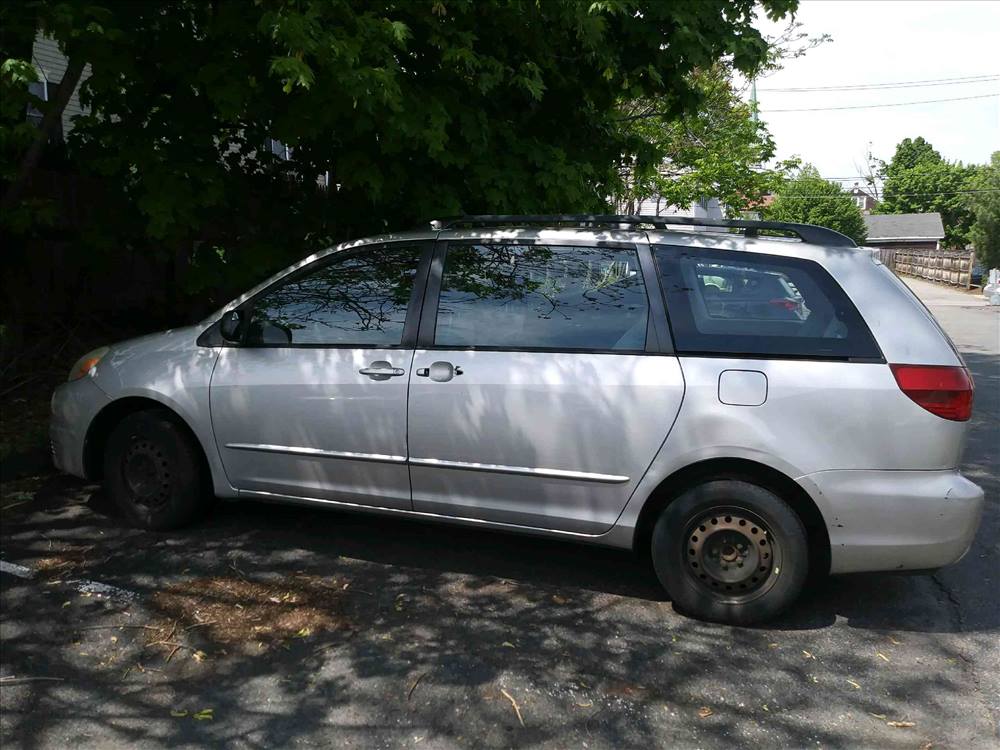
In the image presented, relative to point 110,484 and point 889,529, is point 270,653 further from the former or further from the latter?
point 889,529

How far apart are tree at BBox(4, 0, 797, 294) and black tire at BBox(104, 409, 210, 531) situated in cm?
138

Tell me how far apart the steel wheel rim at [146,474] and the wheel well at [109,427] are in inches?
7.4

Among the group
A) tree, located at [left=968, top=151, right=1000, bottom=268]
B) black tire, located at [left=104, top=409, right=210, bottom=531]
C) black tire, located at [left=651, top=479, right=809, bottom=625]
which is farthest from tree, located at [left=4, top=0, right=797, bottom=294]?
tree, located at [left=968, top=151, right=1000, bottom=268]

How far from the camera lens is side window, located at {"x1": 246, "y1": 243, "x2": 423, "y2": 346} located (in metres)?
4.64

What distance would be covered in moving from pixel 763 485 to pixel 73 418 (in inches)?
149

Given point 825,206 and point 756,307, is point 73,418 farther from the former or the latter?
point 825,206

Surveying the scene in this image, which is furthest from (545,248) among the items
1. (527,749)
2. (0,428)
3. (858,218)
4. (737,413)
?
(858,218)

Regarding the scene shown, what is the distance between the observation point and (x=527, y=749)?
10.2ft

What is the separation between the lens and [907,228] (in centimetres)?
8531

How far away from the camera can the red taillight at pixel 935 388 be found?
3.80 meters

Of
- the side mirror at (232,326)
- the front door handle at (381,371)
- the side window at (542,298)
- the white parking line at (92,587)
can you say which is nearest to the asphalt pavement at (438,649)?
the white parking line at (92,587)

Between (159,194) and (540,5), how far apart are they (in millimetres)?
2620

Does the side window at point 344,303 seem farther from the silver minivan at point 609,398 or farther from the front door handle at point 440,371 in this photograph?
the front door handle at point 440,371

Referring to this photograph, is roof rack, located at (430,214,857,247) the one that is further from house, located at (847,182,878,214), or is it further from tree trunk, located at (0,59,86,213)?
house, located at (847,182,878,214)
